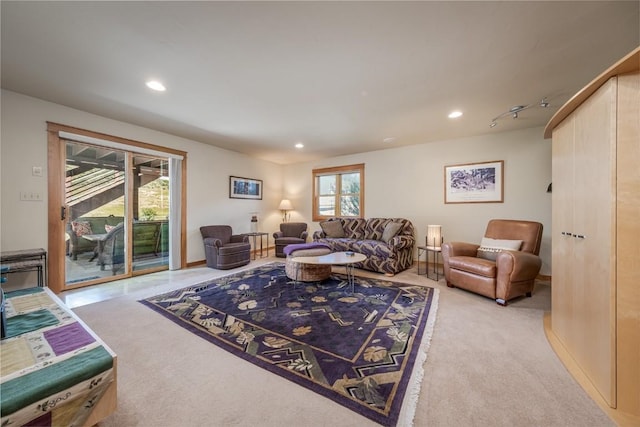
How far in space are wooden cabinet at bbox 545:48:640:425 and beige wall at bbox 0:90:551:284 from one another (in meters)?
2.69

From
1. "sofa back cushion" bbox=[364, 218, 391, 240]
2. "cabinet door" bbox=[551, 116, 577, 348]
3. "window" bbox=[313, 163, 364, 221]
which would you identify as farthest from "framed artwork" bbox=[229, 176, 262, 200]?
"cabinet door" bbox=[551, 116, 577, 348]

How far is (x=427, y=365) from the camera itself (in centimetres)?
167

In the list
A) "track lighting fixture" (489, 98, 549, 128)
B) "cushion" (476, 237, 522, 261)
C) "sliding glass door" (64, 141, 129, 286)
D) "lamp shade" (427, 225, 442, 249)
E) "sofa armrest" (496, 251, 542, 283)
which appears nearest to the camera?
"sofa armrest" (496, 251, 542, 283)

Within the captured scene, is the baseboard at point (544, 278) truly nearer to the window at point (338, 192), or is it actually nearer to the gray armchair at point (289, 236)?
the window at point (338, 192)

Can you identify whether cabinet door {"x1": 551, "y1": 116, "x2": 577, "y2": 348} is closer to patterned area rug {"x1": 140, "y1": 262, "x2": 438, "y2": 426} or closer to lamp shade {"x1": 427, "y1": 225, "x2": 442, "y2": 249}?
patterned area rug {"x1": 140, "y1": 262, "x2": 438, "y2": 426}

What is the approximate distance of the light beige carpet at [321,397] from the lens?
1.24 meters

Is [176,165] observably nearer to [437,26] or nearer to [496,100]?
[437,26]

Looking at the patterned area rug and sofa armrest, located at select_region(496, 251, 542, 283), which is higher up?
sofa armrest, located at select_region(496, 251, 542, 283)

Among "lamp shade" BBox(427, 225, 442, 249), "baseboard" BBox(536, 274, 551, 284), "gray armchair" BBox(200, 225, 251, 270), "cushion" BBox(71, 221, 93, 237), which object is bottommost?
"baseboard" BBox(536, 274, 551, 284)

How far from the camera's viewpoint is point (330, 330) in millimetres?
2141

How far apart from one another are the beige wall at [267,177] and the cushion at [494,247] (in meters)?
1.02

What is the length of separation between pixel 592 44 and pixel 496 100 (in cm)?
97

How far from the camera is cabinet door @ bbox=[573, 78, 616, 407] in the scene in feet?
A: 4.27

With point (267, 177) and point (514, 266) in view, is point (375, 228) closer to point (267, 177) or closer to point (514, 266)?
point (514, 266)
